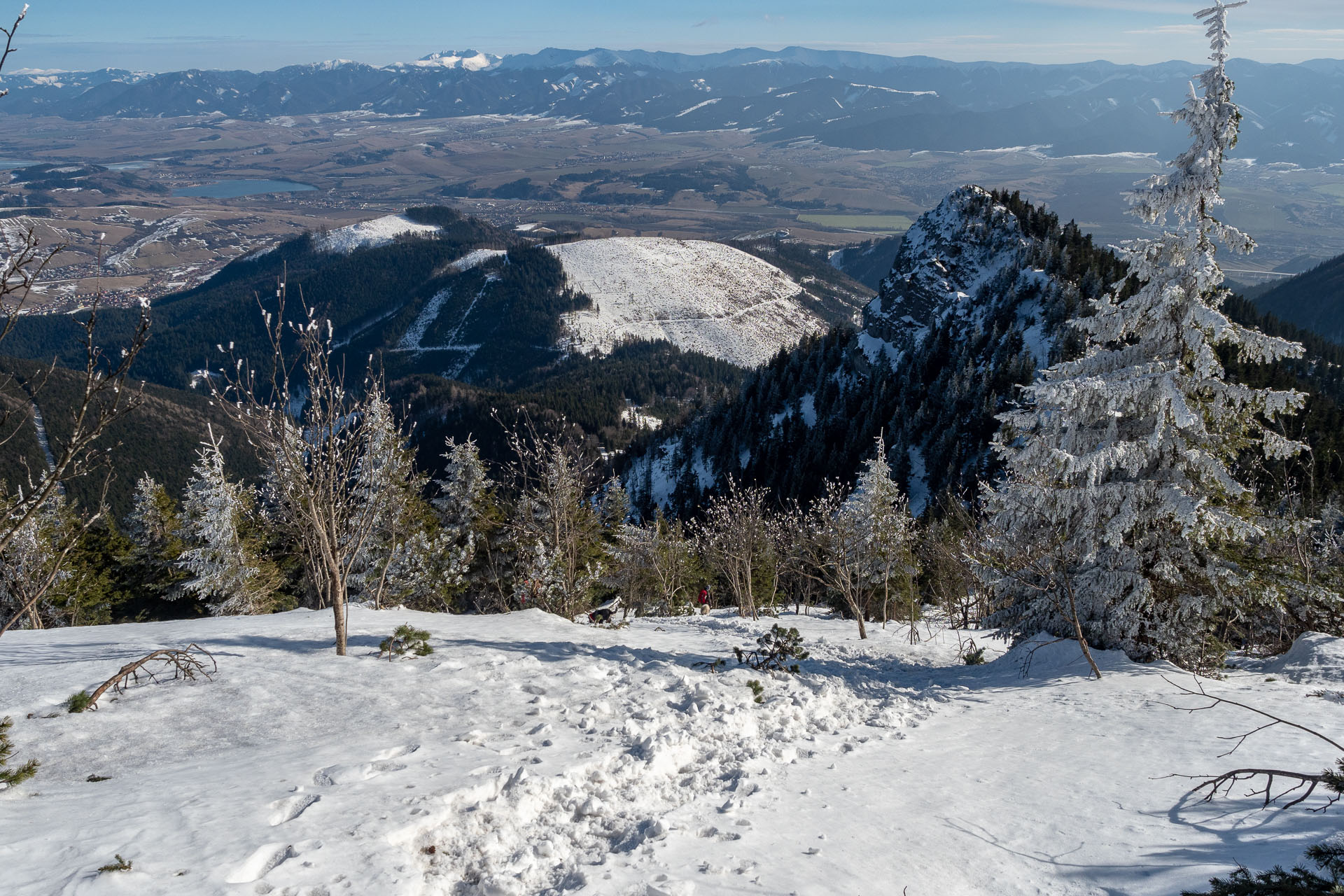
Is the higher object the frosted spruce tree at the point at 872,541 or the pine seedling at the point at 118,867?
the pine seedling at the point at 118,867

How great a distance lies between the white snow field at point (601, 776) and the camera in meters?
6.43

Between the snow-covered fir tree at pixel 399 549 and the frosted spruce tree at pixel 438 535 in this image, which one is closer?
the snow-covered fir tree at pixel 399 549

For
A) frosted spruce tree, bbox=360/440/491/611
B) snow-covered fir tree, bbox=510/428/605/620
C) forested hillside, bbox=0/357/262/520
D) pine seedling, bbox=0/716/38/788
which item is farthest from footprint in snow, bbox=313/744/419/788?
forested hillside, bbox=0/357/262/520

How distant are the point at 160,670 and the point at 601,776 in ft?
23.5

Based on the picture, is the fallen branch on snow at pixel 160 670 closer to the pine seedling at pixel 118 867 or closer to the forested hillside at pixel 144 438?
the pine seedling at pixel 118 867

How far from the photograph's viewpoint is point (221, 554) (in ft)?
105

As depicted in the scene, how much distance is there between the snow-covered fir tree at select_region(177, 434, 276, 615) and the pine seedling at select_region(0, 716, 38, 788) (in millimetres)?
26576

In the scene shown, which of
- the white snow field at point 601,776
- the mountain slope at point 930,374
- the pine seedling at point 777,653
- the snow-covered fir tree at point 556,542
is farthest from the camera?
the mountain slope at point 930,374

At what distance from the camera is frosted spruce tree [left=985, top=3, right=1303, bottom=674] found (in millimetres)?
13906

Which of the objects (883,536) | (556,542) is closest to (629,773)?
(556,542)

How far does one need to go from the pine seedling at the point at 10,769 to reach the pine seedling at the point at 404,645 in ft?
16.3

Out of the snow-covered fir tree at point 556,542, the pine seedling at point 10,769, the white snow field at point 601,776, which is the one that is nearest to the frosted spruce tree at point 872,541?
the snow-covered fir tree at point 556,542

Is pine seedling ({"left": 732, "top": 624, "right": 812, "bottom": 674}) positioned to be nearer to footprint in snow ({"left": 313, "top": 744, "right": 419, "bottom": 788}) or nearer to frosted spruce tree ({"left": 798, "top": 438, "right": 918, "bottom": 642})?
footprint in snow ({"left": 313, "top": 744, "right": 419, "bottom": 788})

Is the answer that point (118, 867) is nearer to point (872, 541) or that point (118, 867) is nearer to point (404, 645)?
point (404, 645)
